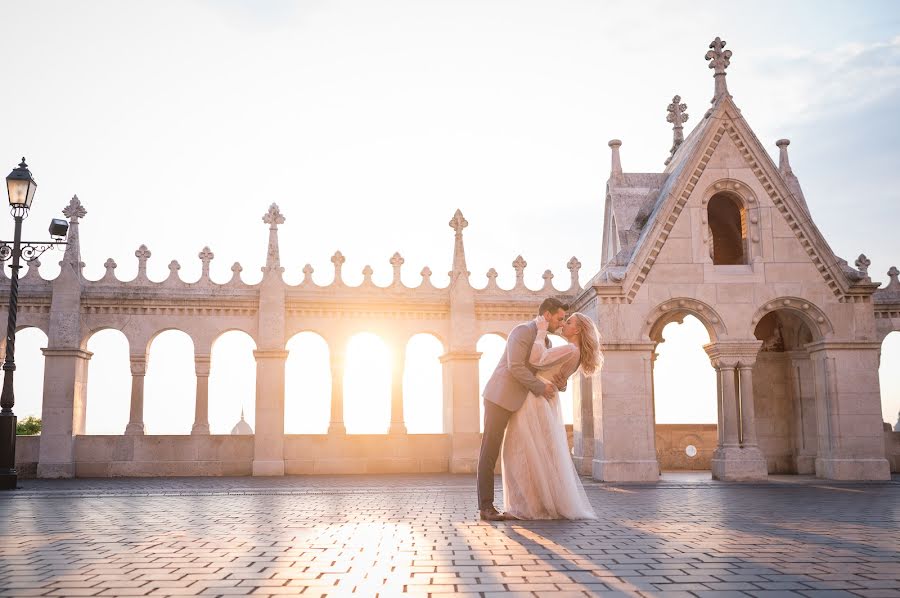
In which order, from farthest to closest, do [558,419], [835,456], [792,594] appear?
[835,456] < [558,419] < [792,594]

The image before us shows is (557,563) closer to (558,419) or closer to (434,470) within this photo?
(558,419)

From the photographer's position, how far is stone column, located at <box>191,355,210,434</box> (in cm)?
2194

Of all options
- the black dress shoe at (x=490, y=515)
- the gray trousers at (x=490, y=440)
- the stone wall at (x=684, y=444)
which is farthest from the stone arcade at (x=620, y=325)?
the black dress shoe at (x=490, y=515)

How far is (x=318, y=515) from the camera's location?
10.3 metres

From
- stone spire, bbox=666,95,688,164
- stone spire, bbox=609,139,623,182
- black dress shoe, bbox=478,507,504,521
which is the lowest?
black dress shoe, bbox=478,507,504,521

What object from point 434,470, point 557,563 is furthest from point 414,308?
point 557,563

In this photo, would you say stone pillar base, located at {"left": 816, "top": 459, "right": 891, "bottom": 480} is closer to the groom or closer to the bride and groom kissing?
the bride and groom kissing

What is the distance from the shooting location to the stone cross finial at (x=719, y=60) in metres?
19.2

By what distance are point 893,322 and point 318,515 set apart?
59.0 feet

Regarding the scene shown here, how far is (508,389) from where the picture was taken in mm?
9594

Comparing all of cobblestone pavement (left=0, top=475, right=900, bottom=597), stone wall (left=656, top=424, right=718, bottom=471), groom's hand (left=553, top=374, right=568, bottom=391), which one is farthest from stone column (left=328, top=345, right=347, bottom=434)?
groom's hand (left=553, top=374, right=568, bottom=391)

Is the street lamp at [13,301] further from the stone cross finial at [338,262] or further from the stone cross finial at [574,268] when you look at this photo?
the stone cross finial at [574,268]

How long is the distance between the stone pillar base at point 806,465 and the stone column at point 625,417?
465 centimetres

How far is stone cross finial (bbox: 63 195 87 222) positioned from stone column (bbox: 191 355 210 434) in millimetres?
5015
